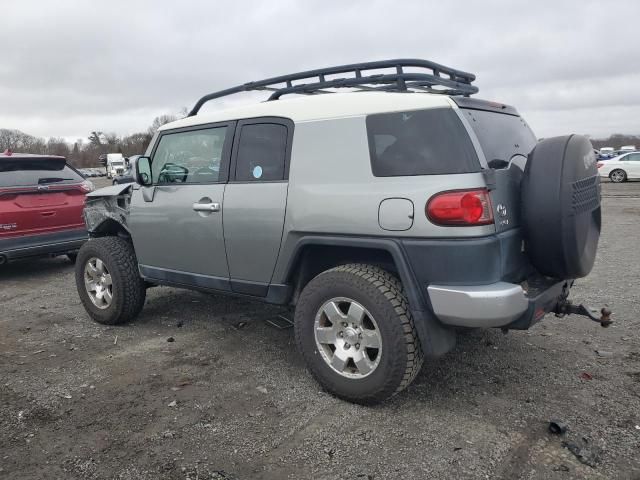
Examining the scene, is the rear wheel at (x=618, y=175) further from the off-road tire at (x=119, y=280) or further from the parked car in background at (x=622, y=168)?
the off-road tire at (x=119, y=280)

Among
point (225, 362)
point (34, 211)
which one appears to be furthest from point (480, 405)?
point (34, 211)

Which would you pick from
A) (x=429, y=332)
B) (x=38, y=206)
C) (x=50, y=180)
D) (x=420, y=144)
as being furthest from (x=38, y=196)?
(x=429, y=332)

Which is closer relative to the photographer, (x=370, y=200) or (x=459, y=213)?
(x=459, y=213)

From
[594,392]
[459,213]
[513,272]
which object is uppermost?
[459,213]

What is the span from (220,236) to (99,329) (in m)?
1.81

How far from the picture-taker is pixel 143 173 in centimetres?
438

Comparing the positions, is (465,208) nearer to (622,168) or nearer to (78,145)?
(622,168)

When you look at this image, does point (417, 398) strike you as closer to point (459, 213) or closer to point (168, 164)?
point (459, 213)

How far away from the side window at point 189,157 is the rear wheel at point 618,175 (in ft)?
77.7

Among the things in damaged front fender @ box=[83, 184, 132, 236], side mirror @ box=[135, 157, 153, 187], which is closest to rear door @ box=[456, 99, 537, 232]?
side mirror @ box=[135, 157, 153, 187]

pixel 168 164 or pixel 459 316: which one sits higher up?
pixel 168 164

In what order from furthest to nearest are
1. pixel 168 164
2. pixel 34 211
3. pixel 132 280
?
pixel 34 211 < pixel 132 280 < pixel 168 164

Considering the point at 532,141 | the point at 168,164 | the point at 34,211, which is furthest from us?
the point at 34,211

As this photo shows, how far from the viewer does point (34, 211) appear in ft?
22.2
